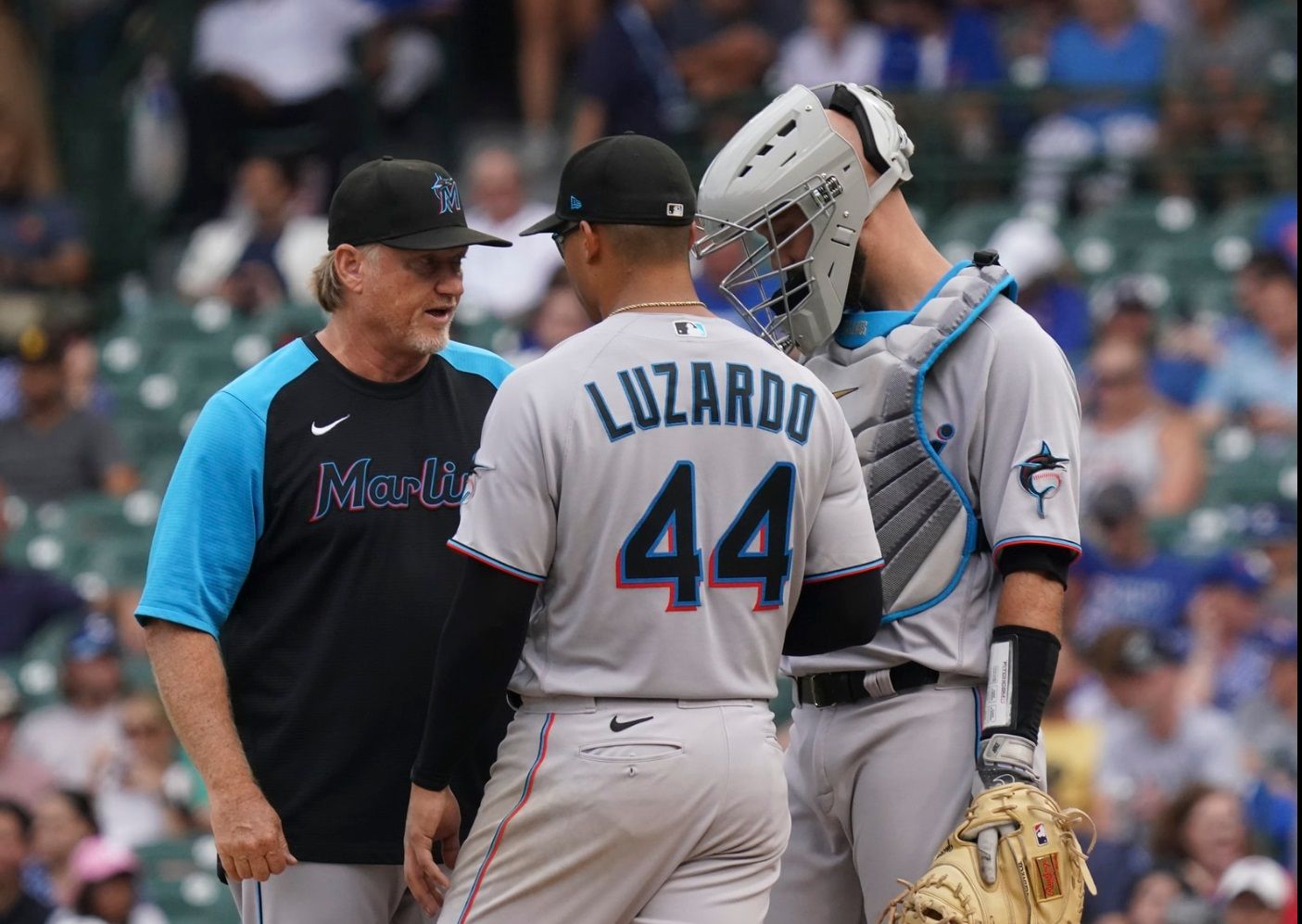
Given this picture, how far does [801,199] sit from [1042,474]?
0.63 metres

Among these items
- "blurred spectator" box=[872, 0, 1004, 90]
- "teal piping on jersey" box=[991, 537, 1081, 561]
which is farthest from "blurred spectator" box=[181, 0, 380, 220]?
"teal piping on jersey" box=[991, 537, 1081, 561]

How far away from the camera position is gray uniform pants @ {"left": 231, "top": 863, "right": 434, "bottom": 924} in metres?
3.59

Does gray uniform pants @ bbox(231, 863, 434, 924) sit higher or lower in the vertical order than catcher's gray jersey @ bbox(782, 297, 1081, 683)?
lower

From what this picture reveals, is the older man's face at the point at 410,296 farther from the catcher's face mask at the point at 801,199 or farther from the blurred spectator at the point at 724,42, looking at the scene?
the blurred spectator at the point at 724,42

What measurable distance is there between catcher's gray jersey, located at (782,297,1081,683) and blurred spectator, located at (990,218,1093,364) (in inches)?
195

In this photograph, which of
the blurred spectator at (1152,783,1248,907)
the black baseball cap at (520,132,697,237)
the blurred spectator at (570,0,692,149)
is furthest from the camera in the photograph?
the blurred spectator at (570,0,692,149)

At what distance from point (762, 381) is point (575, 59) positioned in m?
8.70

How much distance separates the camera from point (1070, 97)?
976cm

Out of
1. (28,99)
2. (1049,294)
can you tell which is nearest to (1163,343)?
(1049,294)

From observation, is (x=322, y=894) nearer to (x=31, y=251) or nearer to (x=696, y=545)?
(x=696, y=545)

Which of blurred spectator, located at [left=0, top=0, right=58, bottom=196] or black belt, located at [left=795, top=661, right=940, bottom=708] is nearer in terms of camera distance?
black belt, located at [left=795, top=661, right=940, bottom=708]

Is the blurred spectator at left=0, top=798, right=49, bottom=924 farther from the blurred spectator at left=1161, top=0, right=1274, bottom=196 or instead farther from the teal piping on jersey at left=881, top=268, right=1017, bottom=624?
the blurred spectator at left=1161, top=0, right=1274, bottom=196

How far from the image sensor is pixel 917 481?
3600 mm

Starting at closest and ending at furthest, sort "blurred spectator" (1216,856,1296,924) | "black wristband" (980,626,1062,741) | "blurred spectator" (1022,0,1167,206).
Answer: "black wristband" (980,626,1062,741)
"blurred spectator" (1216,856,1296,924)
"blurred spectator" (1022,0,1167,206)
